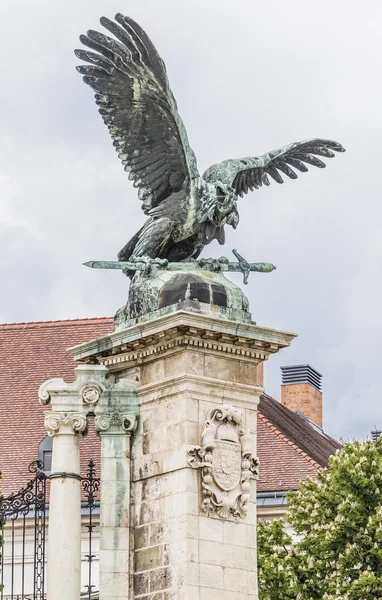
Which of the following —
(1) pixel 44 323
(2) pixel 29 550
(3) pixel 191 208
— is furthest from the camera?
(1) pixel 44 323

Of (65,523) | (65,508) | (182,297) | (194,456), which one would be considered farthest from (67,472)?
(182,297)

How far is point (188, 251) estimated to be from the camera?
18.6 m

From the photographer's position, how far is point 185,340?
17.5 m

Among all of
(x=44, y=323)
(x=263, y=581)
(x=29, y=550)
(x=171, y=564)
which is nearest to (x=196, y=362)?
(x=171, y=564)

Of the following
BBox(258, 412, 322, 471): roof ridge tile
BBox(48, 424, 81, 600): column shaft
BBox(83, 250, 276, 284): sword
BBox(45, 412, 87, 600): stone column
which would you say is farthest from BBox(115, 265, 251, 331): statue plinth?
Answer: BBox(258, 412, 322, 471): roof ridge tile

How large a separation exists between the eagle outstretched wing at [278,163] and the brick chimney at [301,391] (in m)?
29.7

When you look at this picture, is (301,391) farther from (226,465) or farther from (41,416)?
(226,465)

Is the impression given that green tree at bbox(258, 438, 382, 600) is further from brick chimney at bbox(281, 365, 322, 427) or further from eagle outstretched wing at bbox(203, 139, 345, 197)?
brick chimney at bbox(281, 365, 322, 427)

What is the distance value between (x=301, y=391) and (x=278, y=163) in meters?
30.3

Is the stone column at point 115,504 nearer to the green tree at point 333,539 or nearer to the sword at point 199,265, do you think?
the sword at point 199,265

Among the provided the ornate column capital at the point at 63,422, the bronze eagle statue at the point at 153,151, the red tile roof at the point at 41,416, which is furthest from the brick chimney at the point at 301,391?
the ornate column capital at the point at 63,422

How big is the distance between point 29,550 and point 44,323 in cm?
848

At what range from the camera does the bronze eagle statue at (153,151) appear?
60.2ft

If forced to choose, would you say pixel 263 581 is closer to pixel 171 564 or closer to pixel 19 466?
pixel 19 466
